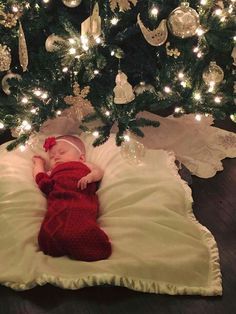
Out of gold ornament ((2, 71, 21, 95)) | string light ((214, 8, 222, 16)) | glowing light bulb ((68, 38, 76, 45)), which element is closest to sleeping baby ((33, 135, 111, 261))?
gold ornament ((2, 71, 21, 95))

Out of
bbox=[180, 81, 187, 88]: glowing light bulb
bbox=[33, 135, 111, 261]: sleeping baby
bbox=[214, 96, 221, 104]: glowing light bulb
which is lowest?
bbox=[33, 135, 111, 261]: sleeping baby

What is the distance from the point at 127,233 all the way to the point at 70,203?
0.23 meters

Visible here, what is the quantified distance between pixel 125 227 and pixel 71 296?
31 centimetres

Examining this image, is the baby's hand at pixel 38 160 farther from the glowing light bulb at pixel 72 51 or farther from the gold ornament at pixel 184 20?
the gold ornament at pixel 184 20

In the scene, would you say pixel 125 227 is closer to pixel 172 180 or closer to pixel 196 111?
pixel 172 180

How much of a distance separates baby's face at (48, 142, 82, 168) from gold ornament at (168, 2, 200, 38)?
0.64m

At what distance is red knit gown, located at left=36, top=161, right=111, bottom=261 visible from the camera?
1.40 meters

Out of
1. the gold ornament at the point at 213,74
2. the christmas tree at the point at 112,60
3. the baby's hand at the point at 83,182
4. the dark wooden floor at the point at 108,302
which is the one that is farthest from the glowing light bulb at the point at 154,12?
the dark wooden floor at the point at 108,302

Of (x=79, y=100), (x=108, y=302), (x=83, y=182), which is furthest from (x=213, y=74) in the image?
(x=108, y=302)

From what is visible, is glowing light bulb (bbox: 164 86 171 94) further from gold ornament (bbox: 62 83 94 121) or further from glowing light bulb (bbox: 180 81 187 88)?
gold ornament (bbox: 62 83 94 121)

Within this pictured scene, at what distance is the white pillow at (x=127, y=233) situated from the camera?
1.35 m

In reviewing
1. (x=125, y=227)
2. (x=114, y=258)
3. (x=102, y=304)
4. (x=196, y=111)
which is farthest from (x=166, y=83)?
(x=102, y=304)

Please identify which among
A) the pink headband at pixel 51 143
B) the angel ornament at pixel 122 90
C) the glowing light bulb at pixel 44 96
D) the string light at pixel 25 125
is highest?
the angel ornament at pixel 122 90

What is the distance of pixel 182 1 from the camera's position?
5.35 feet
